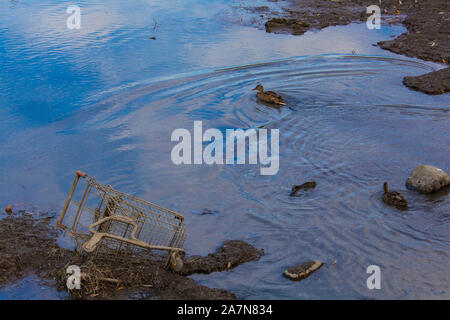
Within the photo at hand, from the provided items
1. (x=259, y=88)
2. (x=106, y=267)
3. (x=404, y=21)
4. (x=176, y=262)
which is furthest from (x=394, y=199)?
(x=404, y=21)

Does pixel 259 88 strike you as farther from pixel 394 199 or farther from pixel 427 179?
pixel 394 199

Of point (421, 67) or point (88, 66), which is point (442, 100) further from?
point (88, 66)

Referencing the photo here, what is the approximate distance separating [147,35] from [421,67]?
8.65 meters

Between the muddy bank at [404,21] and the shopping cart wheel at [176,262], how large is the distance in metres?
8.87

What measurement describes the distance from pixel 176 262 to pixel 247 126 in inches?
A: 199

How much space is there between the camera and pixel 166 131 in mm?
9633

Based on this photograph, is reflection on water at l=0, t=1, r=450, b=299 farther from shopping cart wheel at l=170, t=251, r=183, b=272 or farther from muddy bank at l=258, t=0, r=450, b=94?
muddy bank at l=258, t=0, r=450, b=94

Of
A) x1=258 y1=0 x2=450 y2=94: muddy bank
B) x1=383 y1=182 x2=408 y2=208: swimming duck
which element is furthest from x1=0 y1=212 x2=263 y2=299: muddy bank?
x1=258 y1=0 x2=450 y2=94: muddy bank

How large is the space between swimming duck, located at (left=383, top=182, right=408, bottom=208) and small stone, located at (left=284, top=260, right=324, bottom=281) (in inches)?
79.7

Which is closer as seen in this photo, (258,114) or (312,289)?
(312,289)

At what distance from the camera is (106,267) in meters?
5.20

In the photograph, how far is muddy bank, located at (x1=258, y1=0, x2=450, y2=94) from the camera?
1252 cm

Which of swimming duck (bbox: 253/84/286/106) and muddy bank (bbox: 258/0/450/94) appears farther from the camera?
muddy bank (bbox: 258/0/450/94)
